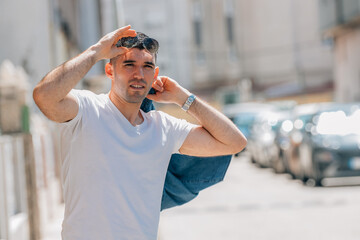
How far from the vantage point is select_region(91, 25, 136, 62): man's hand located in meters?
3.04

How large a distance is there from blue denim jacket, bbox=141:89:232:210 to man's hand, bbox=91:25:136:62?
0.55 metres

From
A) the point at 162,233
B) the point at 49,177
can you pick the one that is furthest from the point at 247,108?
the point at 162,233

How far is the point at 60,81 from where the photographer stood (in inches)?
112

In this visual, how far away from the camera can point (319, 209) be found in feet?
36.3

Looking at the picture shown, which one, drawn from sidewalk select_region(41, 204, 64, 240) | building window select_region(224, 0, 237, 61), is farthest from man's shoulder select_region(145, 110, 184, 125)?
building window select_region(224, 0, 237, 61)

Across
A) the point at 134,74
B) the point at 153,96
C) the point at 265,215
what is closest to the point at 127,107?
the point at 134,74

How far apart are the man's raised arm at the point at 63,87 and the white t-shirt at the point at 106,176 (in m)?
0.06

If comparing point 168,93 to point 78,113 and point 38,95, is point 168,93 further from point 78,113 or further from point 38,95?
point 38,95

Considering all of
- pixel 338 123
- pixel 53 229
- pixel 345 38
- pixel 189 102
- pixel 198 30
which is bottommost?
pixel 53 229

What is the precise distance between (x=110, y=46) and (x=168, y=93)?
593 mm

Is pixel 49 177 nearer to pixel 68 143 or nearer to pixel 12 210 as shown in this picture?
pixel 12 210

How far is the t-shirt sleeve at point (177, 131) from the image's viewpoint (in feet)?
10.9

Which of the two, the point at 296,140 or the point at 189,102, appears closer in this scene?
the point at 189,102

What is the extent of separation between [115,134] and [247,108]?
26.9 meters
